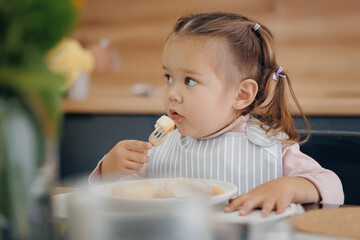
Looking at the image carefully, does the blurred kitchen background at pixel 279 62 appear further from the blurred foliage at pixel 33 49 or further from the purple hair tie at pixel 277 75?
the blurred foliage at pixel 33 49

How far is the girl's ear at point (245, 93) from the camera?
4.30ft

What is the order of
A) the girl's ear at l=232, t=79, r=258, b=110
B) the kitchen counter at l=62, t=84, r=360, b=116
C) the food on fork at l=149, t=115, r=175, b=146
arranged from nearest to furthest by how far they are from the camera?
the food on fork at l=149, t=115, r=175, b=146 → the girl's ear at l=232, t=79, r=258, b=110 → the kitchen counter at l=62, t=84, r=360, b=116

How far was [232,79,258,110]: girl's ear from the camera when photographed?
1311 mm

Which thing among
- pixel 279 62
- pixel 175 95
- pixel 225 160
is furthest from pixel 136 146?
pixel 279 62

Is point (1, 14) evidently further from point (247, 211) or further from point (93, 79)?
point (93, 79)

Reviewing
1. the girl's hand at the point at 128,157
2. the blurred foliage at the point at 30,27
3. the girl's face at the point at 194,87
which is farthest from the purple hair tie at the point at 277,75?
the blurred foliage at the point at 30,27

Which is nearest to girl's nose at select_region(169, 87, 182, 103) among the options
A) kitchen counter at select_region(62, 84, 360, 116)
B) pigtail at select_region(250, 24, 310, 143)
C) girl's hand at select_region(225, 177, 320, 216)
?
pigtail at select_region(250, 24, 310, 143)

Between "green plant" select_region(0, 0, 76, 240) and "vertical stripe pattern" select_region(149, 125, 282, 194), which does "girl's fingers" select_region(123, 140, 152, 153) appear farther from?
"green plant" select_region(0, 0, 76, 240)

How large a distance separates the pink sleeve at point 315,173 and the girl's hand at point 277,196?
20 mm

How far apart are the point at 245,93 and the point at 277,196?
2.08 ft

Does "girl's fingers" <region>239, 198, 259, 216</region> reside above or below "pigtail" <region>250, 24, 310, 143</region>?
below

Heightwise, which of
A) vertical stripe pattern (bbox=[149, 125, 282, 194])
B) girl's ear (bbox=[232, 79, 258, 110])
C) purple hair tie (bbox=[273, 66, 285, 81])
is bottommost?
vertical stripe pattern (bbox=[149, 125, 282, 194])

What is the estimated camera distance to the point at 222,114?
4.23ft

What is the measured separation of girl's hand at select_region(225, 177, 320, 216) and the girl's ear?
0.42 m
